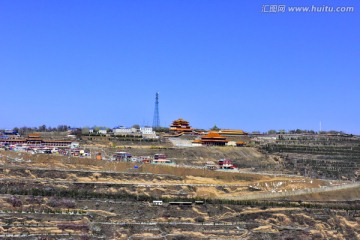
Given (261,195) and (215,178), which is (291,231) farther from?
(215,178)

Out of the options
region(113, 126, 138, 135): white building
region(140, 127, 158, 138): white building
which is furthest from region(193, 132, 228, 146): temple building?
region(113, 126, 138, 135): white building

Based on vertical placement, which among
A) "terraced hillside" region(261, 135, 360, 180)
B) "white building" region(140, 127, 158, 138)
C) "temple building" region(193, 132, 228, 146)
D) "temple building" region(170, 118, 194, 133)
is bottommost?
"terraced hillside" region(261, 135, 360, 180)

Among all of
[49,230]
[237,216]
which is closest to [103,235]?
[49,230]

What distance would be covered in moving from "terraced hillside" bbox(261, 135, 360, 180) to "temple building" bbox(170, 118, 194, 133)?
21339 millimetres

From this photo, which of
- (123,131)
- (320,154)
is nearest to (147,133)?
(123,131)

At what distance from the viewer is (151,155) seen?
95875 millimetres

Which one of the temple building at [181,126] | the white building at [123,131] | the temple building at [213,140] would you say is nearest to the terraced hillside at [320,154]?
the temple building at [213,140]

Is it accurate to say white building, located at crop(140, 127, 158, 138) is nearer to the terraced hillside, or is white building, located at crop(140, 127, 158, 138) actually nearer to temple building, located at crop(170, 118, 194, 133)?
temple building, located at crop(170, 118, 194, 133)

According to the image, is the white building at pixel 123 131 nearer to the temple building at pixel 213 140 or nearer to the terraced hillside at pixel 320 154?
the temple building at pixel 213 140

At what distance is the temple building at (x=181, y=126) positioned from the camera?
132 m

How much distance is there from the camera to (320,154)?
107562mm

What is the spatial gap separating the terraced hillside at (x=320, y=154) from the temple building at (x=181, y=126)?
21.3m

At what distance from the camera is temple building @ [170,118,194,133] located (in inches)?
5192

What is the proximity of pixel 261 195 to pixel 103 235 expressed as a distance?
992 inches
